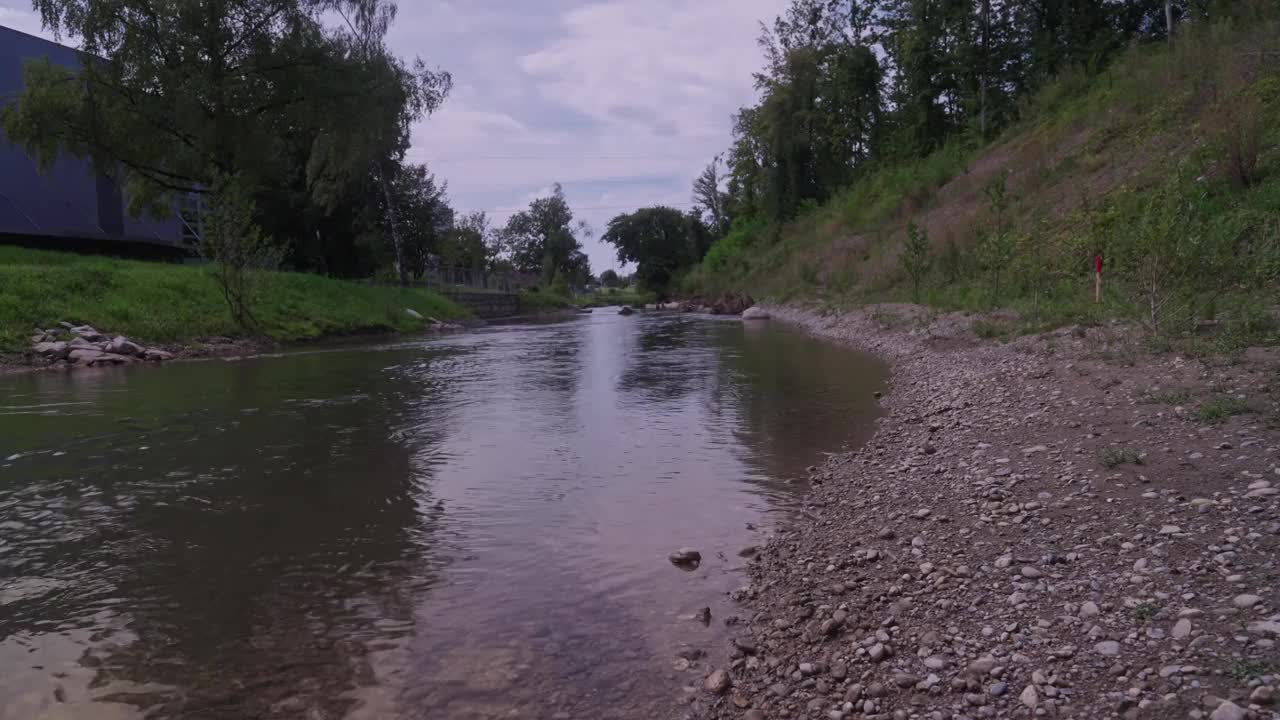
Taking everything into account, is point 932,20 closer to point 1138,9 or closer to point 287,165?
point 1138,9

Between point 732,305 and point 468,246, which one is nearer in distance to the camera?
point 732,305

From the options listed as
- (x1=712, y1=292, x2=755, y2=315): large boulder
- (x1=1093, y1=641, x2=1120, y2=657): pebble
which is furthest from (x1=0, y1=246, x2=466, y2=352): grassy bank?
(x1=1093, y1=641, x2=1120, y2=657): pebble

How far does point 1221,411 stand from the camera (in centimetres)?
695

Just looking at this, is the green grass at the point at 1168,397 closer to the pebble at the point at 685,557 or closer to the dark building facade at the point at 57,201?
the pebble at the point at 685,557

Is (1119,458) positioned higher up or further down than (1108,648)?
higher up

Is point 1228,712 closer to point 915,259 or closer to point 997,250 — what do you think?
point 997,250

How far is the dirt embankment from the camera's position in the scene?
370 cm

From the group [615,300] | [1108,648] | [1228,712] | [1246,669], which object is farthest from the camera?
[615,300]

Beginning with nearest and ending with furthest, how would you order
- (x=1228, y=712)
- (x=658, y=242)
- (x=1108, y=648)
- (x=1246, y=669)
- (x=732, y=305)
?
(x=1228, y=712) → (x=1246, y=669) → (x=1108, y=648) → (x=732, y=305) → (x=658, y=242)

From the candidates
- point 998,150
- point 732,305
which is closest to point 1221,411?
point 998,150

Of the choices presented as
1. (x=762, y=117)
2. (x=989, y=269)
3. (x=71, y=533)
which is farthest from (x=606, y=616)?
(x=762, y=117)

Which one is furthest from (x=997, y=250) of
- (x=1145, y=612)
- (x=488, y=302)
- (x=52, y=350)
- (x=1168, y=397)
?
(x=488, y=302)

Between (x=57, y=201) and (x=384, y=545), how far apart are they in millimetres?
41828

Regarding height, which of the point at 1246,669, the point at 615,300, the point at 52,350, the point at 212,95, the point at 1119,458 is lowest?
the point at 1246,669
